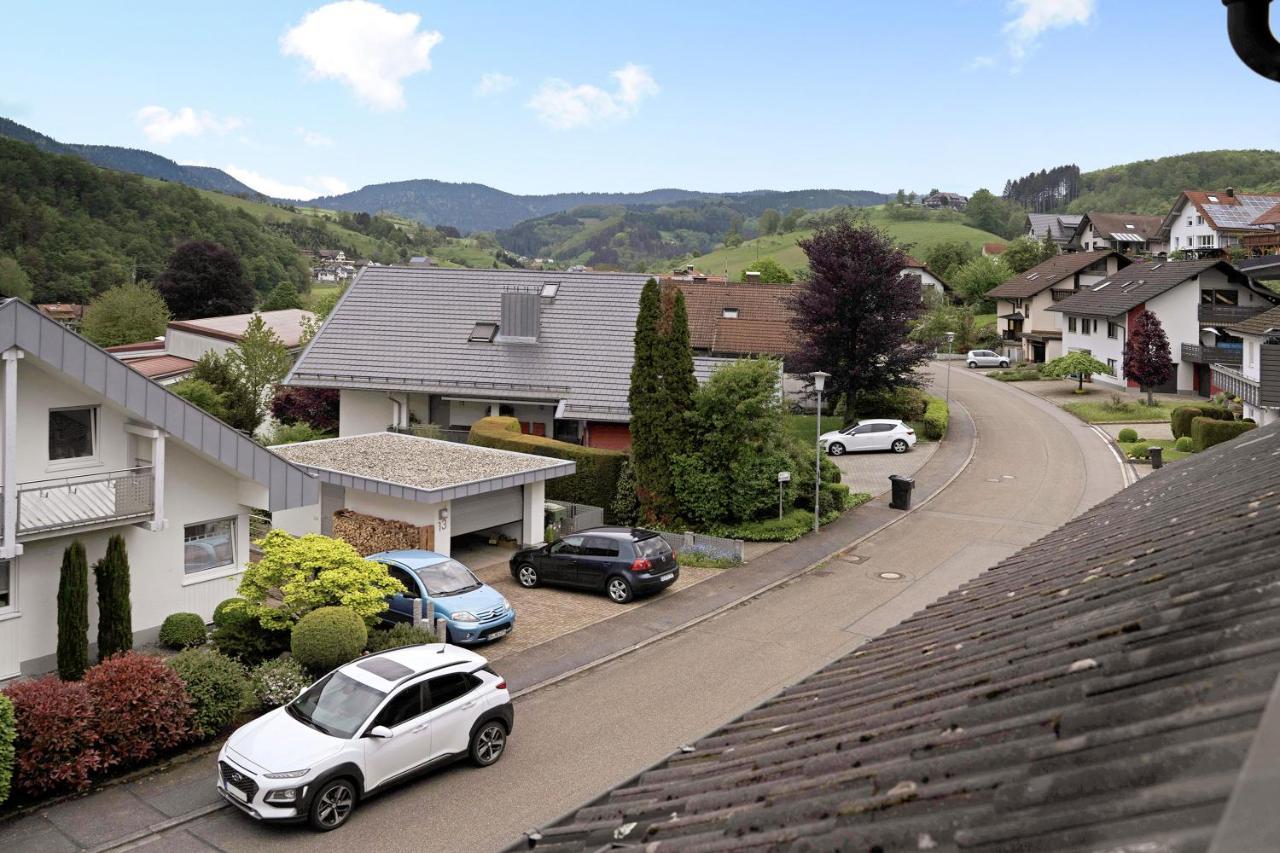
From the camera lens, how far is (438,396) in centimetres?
3622

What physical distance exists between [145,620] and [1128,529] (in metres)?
17.2

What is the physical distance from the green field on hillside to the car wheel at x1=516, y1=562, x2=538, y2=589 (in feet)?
372

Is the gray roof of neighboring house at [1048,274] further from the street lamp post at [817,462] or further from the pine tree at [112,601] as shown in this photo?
the pine tree at [112,601]

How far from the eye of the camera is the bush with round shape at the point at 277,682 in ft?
53.6

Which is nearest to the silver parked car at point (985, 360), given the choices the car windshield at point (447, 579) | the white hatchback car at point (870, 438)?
the white hatchback car at point (870, 438)

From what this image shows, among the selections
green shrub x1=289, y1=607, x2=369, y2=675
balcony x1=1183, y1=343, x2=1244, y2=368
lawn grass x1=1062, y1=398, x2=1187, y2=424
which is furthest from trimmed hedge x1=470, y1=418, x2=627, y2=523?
balcony x1=1183, y1=343, x2=1244, y2=368

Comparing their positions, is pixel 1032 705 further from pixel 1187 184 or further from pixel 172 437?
pixel 1187 184

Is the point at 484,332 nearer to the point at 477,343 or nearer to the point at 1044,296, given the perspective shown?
the point at 477,343

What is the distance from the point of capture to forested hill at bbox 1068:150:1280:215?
6344 inches

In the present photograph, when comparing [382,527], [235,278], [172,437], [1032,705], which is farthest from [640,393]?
[235,278]

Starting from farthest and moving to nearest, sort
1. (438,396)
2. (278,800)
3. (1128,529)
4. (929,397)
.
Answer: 1. (929,397)
2. (438,396)
3. (278,800)
4. (1128,529)

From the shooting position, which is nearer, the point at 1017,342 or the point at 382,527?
the point at 382,527

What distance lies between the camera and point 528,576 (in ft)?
79.0

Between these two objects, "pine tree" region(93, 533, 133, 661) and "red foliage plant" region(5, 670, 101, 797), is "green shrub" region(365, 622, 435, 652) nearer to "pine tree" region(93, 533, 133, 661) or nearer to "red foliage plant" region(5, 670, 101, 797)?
"pine tree" region(93, 533, 133, 661)
